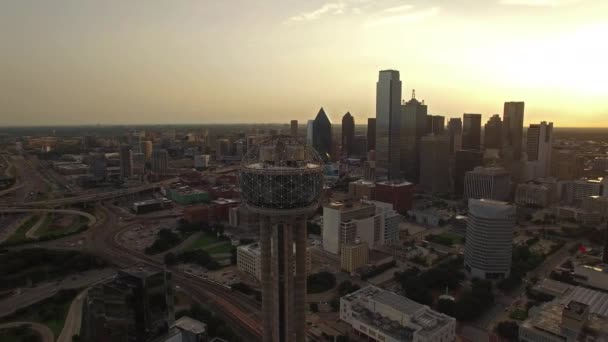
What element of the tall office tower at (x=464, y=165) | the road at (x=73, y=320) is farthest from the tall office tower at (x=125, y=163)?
the tall office tower at (x=464, y=165)

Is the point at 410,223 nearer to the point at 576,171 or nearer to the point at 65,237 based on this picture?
the point at 65,237

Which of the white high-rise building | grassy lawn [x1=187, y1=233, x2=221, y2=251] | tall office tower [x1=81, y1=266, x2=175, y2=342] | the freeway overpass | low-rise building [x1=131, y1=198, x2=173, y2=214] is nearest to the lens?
tall office tower [x1=81, y1=266, x2=175, y2=342]

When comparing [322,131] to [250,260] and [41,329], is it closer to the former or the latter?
[250,260]

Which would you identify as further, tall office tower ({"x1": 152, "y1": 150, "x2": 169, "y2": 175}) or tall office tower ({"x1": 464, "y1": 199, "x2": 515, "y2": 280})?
tall office tower ({"x1": 152, "y1": 150, "x2": 169, "y2": 175})

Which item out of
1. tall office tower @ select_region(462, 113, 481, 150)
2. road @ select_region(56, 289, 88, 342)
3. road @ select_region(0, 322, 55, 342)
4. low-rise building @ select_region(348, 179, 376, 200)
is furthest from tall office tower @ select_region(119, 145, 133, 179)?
tall office tower @ select_region(462, 113, 481, 150)

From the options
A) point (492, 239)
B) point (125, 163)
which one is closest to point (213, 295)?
point (492, 239)

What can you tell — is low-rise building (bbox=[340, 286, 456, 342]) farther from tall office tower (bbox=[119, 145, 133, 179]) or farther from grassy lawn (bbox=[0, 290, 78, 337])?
tall office tower (bbox=[119, 145, 133, 179])
